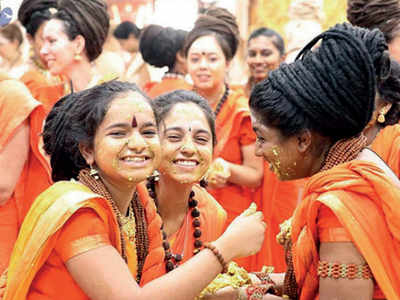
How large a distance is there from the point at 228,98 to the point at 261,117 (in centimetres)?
250

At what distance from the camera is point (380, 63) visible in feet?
8.11

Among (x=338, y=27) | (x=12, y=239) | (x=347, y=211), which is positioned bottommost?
(x=12, y=239)

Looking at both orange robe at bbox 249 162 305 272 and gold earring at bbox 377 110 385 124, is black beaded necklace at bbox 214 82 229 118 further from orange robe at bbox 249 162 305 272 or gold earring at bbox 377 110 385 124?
gold earring at bbox 377 110 385 124

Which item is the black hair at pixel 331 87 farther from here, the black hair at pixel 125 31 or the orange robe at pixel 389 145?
the black hair at pixel 125 31

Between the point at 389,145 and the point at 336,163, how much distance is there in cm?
72

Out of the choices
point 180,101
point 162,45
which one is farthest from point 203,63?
point 180,101

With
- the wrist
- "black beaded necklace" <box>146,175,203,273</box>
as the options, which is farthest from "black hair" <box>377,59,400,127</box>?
the wrist

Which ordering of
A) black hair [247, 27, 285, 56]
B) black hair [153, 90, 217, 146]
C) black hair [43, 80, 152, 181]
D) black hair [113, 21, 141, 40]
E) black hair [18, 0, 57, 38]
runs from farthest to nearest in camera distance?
black hair [113, 21, 141, 40], black hair [247, 27, 285, 56], black hair [18, 0, 57, 38], black hair [153, 90, 217, 146], black hair [43, 80, 152, 181]

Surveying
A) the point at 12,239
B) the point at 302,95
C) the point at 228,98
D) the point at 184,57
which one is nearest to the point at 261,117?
the point at 302,95

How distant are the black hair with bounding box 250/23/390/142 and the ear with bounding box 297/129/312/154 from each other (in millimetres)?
29

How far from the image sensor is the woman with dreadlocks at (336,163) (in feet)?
7.42

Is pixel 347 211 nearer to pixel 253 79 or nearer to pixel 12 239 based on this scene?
pixel 12 239

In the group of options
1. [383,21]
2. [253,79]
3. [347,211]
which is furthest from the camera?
[253,79]

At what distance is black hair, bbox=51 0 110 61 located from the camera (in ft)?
14.1
